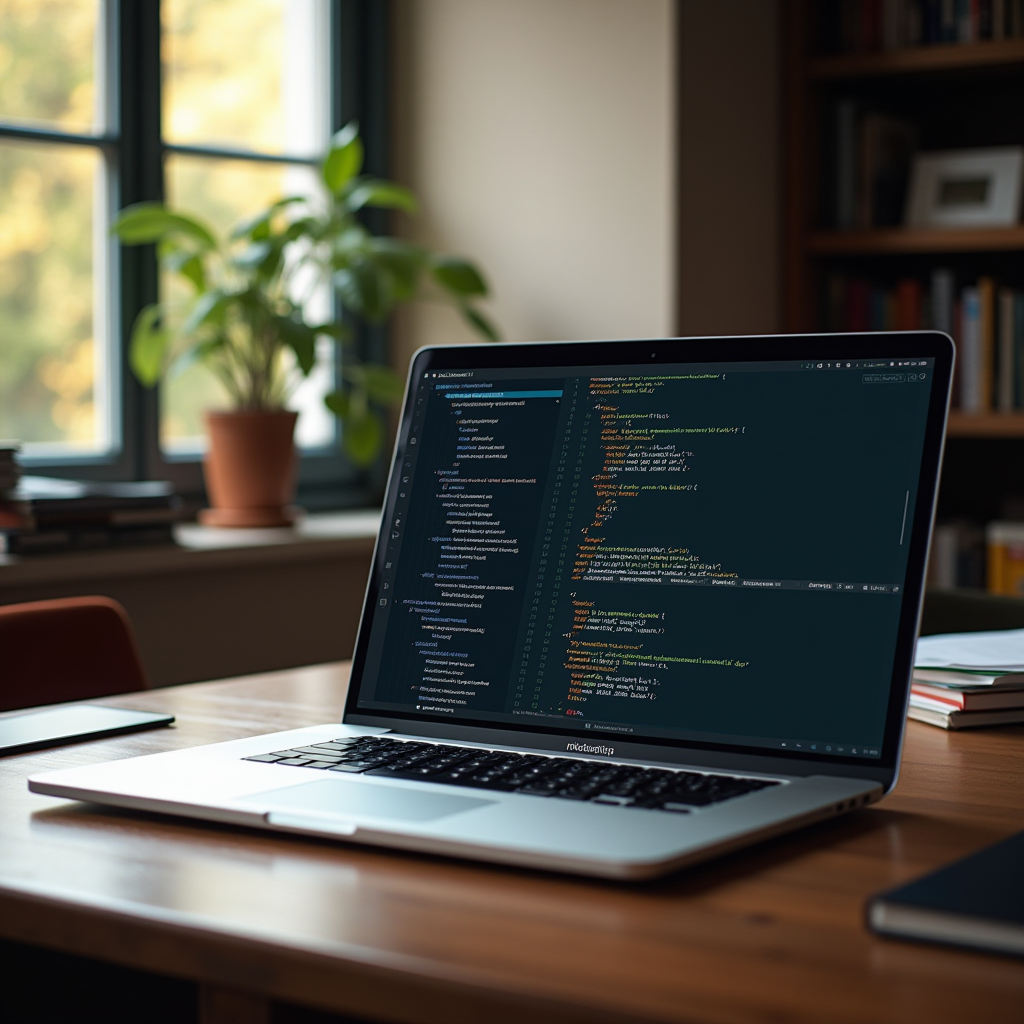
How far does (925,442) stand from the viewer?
0.94 m

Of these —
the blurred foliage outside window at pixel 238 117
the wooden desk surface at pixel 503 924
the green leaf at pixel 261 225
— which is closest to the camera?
the wooden desk surface at pixel 503 924

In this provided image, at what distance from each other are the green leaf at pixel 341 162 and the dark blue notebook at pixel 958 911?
2.48 m

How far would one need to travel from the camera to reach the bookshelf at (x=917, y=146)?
3273mm

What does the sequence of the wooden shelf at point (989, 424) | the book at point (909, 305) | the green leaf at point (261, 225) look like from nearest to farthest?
the green leaf at point (261, 225), the wooden shelf at point (989, 424), the book at point (909, 305)

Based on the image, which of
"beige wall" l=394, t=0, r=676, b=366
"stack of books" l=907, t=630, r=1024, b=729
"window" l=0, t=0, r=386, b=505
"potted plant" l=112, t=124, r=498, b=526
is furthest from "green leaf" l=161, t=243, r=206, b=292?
"stack of books" l=907, t=630, r=1024, b=729

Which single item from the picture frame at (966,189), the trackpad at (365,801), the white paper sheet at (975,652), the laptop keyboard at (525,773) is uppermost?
the picture frame at (966,189)

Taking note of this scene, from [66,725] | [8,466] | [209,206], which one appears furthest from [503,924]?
[209,206]

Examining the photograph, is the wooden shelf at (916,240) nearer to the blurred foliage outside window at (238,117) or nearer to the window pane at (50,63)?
the blurred foliage outside window at (238,117)

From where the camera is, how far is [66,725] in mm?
1216

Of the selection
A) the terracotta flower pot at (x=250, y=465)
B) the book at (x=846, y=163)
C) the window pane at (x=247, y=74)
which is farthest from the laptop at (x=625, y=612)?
the book at (x=846, y=163)

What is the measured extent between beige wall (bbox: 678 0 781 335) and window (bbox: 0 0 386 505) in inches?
34.4

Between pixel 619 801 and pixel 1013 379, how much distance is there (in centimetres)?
269

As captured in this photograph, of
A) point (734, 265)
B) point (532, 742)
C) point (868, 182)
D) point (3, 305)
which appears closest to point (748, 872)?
point (532, 742)

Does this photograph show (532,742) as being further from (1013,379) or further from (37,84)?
(1013,379)
